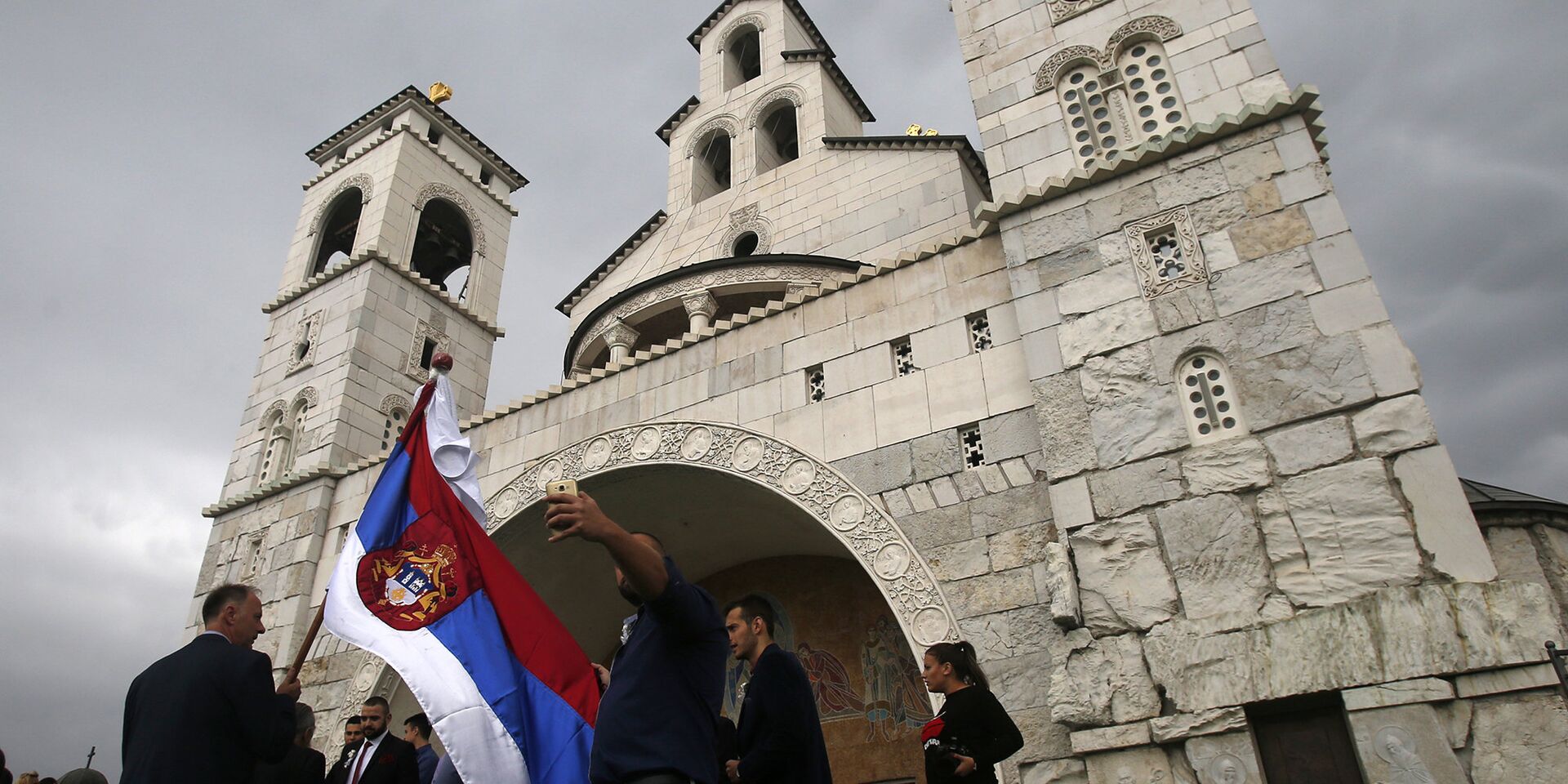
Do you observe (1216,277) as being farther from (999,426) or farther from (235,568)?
(235,568)

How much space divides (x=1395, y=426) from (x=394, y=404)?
1393 cm

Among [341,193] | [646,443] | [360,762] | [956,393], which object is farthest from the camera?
[341,193]

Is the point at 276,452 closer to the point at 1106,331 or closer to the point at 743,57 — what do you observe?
the point at 743,57

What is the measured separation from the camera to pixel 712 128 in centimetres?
1756

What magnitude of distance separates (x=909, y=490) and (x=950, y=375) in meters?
1.14

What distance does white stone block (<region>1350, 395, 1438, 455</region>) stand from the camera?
6039mm

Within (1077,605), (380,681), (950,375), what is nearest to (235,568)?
(380,681)

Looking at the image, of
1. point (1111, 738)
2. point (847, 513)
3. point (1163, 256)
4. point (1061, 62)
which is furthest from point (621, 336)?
point (1111, 738)

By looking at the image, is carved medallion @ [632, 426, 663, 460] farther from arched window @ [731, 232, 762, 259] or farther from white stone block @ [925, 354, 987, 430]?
arched window @ [731, 232, 762, 259]

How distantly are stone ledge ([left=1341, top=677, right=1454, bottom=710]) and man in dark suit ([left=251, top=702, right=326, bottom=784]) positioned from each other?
5.97m

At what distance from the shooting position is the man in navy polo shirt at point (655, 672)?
9.11 feet

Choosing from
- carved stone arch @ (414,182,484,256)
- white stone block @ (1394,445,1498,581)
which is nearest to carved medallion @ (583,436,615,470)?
white stone block @ (1394,445,1498,581)

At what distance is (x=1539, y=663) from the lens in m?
5.20

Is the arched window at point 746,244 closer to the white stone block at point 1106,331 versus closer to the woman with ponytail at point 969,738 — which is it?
the white stone block at point 1106,331
